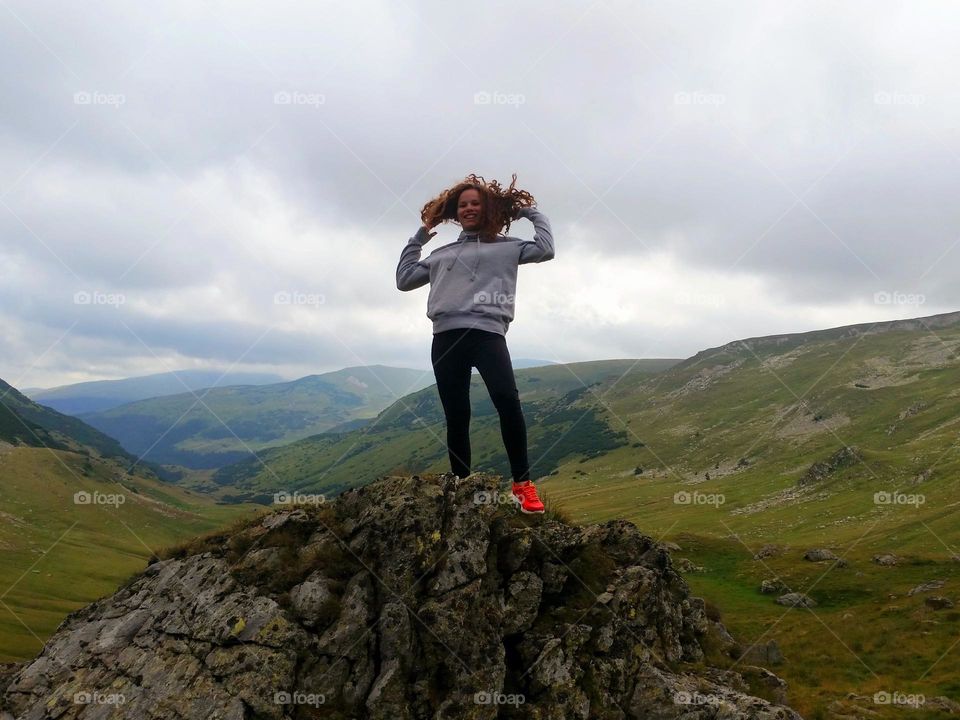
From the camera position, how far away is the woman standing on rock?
10633mm

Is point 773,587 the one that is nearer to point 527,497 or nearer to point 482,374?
point 527,497

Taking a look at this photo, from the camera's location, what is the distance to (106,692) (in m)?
10.9

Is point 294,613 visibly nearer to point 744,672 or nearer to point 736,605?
point 744,672

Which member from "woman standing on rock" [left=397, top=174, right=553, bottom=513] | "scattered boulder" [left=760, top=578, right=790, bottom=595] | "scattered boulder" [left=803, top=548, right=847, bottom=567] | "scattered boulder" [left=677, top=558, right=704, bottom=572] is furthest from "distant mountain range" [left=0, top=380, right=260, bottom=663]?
"scattered boulder" [left=803, top=548, right=847, bottom=567]

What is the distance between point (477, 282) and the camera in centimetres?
1068

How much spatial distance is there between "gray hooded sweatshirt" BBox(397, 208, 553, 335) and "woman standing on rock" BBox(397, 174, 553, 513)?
0.02 meters

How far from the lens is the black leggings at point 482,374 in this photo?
10555 millimetres

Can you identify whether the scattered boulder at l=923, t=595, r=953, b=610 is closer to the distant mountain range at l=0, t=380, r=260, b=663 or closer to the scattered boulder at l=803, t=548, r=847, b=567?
the scattered boulder at l=803, t=548, r=847, b=567

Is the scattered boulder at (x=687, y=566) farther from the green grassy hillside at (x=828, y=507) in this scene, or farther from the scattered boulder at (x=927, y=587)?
the scattered boulder at (x=927, y=587)

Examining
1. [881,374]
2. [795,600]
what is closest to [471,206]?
[795,600]

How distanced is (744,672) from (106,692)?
54.3 ft

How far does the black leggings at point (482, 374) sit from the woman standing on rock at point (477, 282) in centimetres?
2

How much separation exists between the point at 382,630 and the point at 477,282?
7240 mm

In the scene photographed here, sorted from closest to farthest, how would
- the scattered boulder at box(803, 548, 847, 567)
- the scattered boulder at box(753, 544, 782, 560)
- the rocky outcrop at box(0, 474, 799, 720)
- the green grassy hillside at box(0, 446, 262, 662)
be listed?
the rocky outcrop at box(0, 474, 799, 720) < the scattered boulder at box(803, 548, 847, 567) < the scattered boulder at box(753, 544, 782, 560) < the green grassy hillside at box(0, 446, 262, 662)
